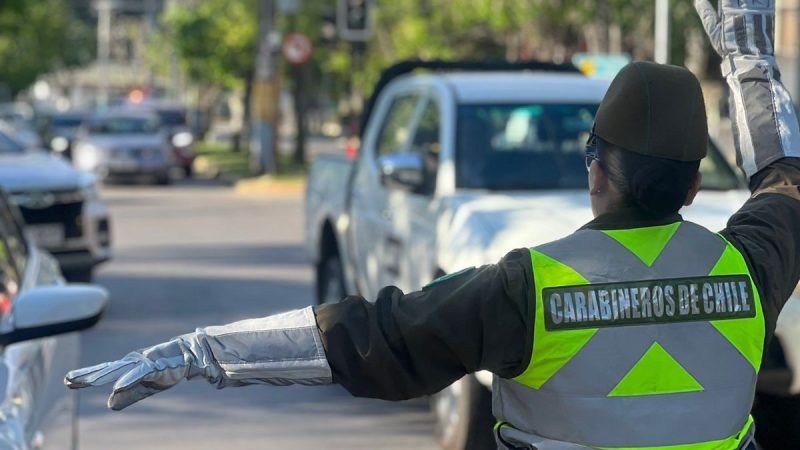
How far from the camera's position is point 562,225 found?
20.1ft

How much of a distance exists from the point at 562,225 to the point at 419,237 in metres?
1.19

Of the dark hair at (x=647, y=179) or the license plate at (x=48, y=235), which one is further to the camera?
the license plate at (x=48, y=235)

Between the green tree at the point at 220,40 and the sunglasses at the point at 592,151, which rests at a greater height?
the sunglasses at the point at 592,151

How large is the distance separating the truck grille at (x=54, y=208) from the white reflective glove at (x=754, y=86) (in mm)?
8580

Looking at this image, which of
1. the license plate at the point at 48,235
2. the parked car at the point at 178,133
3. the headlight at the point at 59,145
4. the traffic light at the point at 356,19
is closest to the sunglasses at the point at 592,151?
the license plate at the point at 48,235

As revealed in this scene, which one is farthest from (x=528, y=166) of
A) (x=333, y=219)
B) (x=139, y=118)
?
(x=139, y=118)

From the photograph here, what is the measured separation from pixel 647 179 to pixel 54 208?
919 cm

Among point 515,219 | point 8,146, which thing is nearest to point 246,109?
point 8,146

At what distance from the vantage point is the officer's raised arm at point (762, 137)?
2729mm

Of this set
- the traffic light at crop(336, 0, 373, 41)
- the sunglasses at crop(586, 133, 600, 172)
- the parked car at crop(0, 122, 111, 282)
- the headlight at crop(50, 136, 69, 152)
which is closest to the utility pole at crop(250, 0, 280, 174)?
the headlight at crop(50, 136, 69, 152)

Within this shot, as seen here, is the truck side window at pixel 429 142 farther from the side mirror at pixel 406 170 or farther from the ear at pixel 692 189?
the ear at pixel 692 189

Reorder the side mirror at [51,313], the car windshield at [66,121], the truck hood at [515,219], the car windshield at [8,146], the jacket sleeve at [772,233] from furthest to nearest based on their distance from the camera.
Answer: the car windshield at [66,121]
the car windshield at [8,146]
the truck hood at [515,219]
the side mirror at [51,313]
the jacket sleeve at [772,233]

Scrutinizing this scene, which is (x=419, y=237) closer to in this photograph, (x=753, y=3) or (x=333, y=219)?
(x=333, y=219)

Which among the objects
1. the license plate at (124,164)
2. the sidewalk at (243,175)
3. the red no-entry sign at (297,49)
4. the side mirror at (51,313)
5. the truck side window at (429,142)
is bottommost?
the sidewalk at (243,175)
